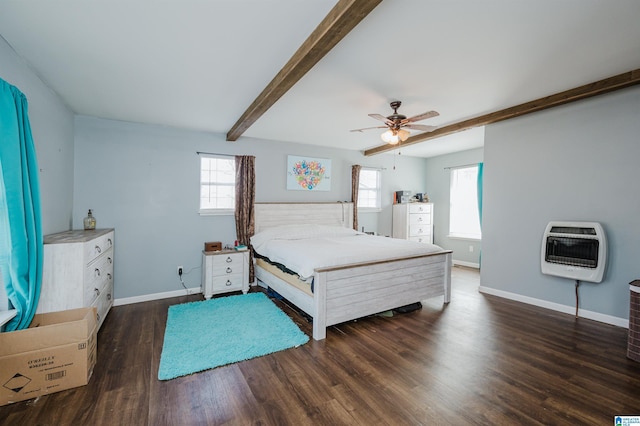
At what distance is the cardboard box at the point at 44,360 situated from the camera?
1.82 meters

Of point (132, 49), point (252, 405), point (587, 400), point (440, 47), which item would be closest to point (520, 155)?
point (440, 47)

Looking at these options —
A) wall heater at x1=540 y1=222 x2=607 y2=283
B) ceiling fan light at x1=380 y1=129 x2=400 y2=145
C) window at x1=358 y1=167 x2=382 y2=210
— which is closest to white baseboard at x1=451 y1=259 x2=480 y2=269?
window at x1=358 y1=167 x2=382 y2=210

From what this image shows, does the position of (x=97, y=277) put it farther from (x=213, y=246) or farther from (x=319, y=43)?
(x=319, y=43)

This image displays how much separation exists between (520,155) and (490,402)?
3.24 metres

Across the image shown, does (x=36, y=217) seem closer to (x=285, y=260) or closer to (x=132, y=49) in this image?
(x=132, y=49)

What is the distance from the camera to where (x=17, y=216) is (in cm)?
196

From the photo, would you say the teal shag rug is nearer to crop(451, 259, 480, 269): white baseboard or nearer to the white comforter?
the white comforter

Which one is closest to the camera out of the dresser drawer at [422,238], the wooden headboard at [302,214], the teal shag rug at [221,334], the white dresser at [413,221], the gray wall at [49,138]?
the gray wall at [49,138]

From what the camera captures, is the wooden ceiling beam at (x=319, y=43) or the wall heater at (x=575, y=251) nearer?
the wooden ceiling beam at (x=319, y=43)

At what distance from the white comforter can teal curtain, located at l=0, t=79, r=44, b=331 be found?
2.11 metres

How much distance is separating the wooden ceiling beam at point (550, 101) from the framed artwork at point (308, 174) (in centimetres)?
176

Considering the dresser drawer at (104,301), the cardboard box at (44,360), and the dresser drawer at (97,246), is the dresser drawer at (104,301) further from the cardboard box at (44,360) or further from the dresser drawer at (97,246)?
the cardboard box at (44,360)

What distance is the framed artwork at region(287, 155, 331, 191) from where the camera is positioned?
5.02 meters

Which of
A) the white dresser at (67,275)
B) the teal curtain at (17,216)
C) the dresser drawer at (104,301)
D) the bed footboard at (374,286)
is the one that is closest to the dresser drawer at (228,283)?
the dresser drawer at (104,301)
